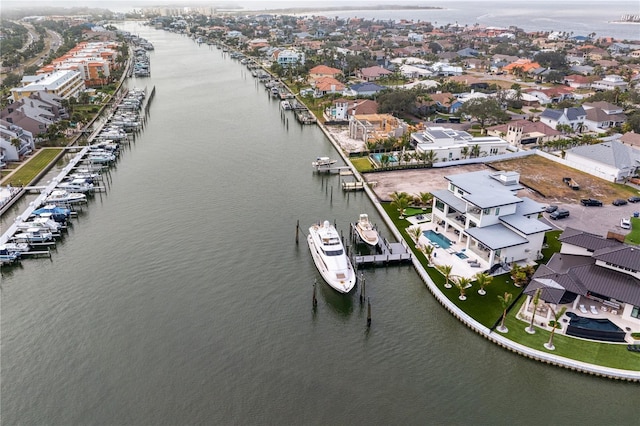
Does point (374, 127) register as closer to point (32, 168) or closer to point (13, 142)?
point (32, 168)

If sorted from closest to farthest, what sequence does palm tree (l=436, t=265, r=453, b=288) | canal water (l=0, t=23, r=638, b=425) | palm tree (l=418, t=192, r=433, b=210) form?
canal water (l=0, t=23, r=638, b=425) → palm tree (l=436, t=265, r=453, b=288) → palm tree (l=418, t=192, r=433, b=210)

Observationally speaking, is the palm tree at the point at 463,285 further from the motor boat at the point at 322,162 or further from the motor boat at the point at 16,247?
the motor boat at the point at 16,247

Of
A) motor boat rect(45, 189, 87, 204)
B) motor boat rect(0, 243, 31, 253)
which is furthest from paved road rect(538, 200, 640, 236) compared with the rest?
motor boat rect(45, 189, 87, 204)

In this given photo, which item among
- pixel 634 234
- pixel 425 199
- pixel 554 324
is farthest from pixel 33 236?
pixel 634 234

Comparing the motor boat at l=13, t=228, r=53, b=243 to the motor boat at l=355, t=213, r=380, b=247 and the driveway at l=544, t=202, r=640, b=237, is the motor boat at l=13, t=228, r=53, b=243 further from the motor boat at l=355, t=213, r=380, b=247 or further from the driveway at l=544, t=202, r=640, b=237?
A: the driveway at l=544, t=202, r=640, b=237

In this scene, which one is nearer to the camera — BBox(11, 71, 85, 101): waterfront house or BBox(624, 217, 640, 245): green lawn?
BBox(624, 217, 640, 245): green lawn

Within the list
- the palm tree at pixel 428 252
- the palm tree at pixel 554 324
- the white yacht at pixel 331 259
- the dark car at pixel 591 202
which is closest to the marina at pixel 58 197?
the white yacht at pixel 331 259
